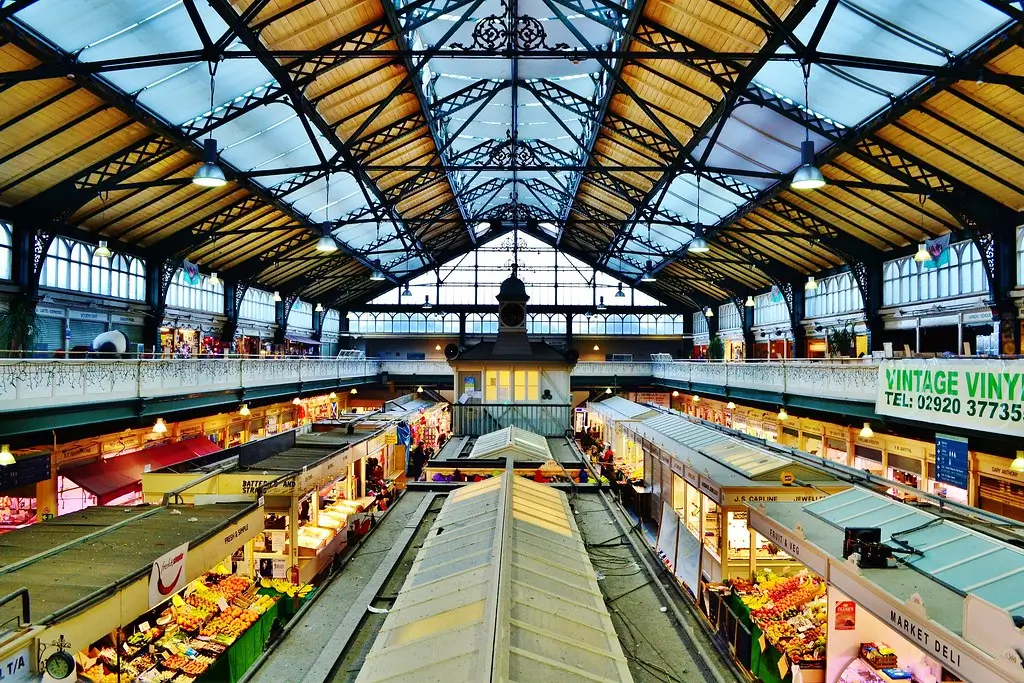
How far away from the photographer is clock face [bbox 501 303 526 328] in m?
20.9

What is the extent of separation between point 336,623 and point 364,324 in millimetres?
44127

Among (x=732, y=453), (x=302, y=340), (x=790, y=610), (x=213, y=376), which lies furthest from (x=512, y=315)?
(x=302, y=340)

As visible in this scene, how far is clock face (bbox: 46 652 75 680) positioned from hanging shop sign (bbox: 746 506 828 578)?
7061 mm

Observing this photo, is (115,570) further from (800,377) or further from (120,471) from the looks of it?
(800,377)

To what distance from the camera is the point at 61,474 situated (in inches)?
579

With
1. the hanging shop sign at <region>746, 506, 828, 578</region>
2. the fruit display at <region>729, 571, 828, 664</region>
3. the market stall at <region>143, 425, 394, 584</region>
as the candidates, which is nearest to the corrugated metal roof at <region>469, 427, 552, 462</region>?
the market stall at <region>143, 425, 394, 584</region>

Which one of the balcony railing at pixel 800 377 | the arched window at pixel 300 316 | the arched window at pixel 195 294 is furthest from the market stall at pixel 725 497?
the arched window at pixel 300 316

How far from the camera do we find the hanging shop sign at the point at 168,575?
19.8 feet

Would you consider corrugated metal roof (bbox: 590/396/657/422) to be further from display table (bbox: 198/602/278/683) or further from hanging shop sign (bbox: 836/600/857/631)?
display table (bbox: 198/602/278/683)

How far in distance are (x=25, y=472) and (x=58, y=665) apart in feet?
38.6

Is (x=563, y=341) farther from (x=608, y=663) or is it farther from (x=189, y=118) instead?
(x=608, y=663)

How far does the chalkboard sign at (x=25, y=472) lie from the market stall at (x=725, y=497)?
542 inches

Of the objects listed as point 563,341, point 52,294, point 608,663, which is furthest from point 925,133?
point 563,341

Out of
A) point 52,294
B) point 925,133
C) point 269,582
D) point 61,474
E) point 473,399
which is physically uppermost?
point 925,133
